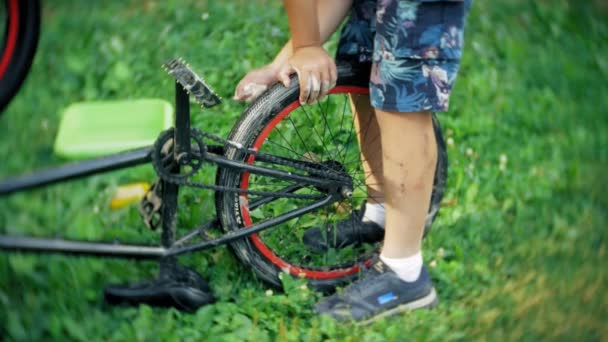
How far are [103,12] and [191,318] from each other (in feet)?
7.54

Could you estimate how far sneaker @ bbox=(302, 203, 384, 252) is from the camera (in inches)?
111

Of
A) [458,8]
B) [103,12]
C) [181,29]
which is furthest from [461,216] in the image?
[103,12]

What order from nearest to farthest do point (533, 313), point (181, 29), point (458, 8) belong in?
point (458, 8) < point (533, 313) < point (181, 29)

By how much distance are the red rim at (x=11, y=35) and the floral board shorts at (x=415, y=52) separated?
1.36 m

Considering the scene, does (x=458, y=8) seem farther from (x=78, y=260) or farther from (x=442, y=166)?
(x=78, y=260)

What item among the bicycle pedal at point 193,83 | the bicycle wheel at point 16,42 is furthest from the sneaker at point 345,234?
the bicycle wheel at point 16,42

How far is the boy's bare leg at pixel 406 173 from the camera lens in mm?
2395

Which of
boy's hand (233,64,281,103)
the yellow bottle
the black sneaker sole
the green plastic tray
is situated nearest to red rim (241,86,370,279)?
boy's hand (233,64,281,103)

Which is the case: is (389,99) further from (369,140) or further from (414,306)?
(414,306)

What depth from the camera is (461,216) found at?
312cm

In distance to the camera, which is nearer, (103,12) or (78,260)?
(78,260)

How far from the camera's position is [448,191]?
10.6 feet

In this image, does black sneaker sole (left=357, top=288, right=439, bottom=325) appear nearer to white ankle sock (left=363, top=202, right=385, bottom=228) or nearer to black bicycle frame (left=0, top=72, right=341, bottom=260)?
white ankle sock (left=363, top=202, right=385, bottom=228)

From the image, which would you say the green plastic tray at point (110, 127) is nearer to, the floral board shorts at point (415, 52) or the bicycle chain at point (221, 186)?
the bicycle chain at point (221, 186)
